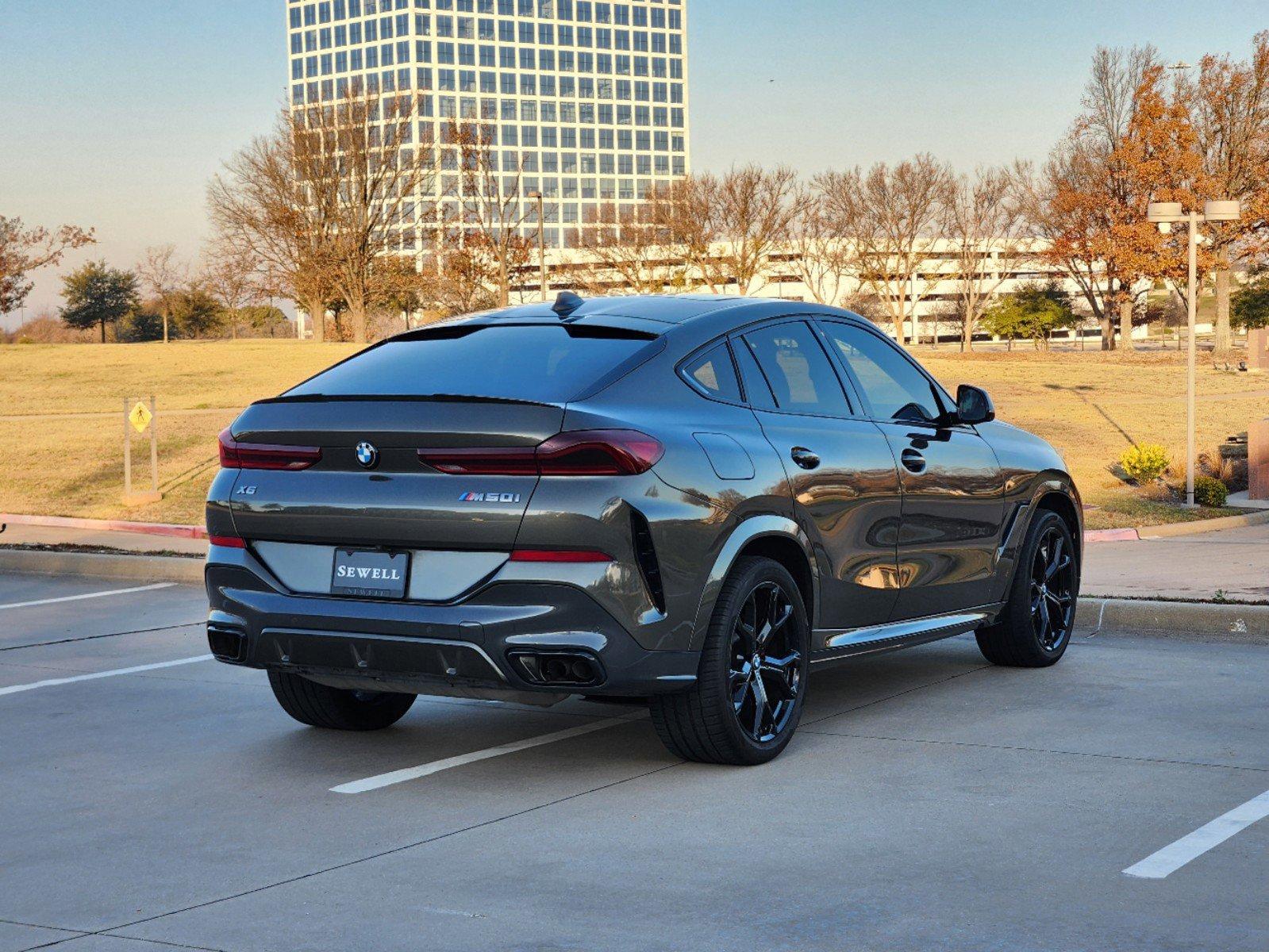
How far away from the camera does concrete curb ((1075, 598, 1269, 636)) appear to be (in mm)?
8898

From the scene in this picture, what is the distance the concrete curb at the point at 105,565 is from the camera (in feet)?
41.6

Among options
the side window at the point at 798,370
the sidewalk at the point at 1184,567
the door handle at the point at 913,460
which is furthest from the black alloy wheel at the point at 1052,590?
the side window at the point at 798,370

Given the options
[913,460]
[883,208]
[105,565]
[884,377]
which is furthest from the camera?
[883,208]

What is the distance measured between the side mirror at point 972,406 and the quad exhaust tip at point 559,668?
2.83m

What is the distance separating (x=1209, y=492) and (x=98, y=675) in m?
13.2

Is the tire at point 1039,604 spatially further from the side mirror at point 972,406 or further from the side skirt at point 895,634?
the side mirror at point 972,406

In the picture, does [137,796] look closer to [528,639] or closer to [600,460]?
[528,639]

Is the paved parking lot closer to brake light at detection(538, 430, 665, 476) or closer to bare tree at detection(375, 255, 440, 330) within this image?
brake light at detection(538, 430, 665, 476)

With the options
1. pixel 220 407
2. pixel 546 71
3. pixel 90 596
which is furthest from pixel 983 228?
pixel 546 71

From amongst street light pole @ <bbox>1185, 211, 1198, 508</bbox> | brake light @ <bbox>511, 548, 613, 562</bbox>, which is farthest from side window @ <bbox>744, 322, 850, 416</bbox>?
street light pole @ <bbox>1185, 211, 1198, 508</bbox>

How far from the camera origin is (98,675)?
8359 millimetres

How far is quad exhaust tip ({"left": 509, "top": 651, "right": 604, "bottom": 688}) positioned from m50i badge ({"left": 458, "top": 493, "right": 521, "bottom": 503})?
1.70 ft

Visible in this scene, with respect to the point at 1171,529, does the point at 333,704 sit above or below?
above

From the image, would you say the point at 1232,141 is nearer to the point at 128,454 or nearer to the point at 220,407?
the point at 220,407
